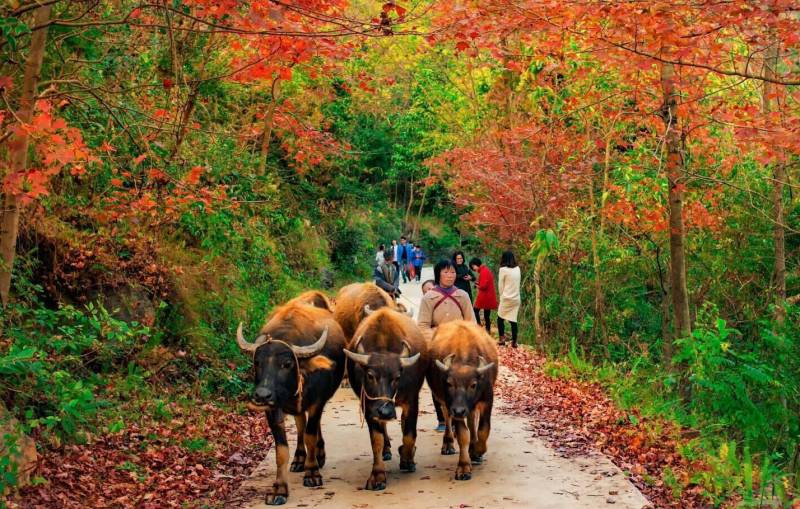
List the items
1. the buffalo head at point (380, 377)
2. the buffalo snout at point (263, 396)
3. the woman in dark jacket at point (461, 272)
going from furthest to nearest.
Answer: the woman in dark jacket at point (461, 272) < the buffalo head at point (380, 377) < the buffalo snout at point (263, 396)

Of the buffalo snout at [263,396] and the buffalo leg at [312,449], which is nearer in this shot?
the buffalo snout at [263,396]

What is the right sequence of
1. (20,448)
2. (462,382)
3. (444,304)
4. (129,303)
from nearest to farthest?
1. (20,448)
2. (462,382)
3. (444,304)
4. (129,303)

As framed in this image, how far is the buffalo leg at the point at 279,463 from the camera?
7.49m

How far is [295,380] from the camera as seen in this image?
8016mm

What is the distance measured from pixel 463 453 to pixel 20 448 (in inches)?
150

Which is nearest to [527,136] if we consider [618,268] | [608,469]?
[618,268]

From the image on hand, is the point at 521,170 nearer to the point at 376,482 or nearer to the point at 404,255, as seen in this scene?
the point at 376,482

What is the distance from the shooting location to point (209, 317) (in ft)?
42.4

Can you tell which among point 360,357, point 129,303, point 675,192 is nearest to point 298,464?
point 360,357

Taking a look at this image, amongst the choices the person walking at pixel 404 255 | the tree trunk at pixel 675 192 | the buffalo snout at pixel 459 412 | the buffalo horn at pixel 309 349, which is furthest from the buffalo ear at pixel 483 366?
the person walking at pixel 404 255

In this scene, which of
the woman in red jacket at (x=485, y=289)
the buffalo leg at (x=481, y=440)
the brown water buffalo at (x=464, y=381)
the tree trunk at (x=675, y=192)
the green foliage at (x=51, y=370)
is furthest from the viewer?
the woman in red jacket at (x=485, y=289)

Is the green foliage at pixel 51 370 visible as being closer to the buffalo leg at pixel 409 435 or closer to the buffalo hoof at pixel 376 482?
the buffalo hoof at pixel 376 482

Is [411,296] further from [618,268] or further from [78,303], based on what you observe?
[78,303]

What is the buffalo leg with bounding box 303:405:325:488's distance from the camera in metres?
8.10
